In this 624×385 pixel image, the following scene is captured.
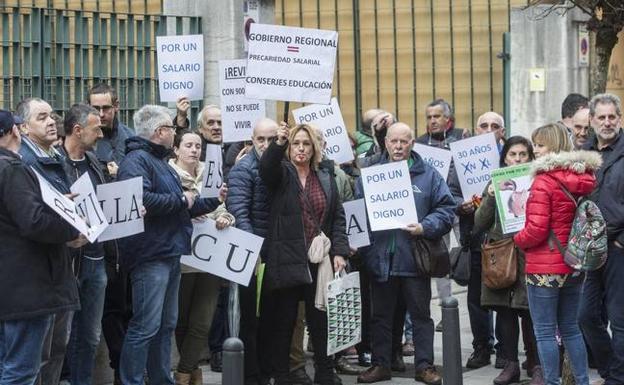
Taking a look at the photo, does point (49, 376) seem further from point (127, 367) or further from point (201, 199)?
point (201, 199)

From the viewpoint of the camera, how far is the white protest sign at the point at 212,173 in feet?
32.6

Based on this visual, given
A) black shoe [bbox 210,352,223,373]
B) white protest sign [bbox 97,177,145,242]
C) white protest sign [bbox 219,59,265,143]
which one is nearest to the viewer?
white protest sign [bbox 97,177,145,242]

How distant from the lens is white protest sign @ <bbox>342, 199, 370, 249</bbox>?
10.8 metres

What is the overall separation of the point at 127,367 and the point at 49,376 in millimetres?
825

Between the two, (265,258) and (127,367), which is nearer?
(127,367)

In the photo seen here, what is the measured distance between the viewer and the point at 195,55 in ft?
37.2

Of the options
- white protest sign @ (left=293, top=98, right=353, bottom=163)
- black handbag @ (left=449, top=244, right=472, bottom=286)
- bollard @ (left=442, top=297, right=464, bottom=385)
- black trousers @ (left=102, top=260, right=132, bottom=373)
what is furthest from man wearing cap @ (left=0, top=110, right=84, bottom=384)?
black handbag @ (left=449, top=244, right=472, bottom=286)

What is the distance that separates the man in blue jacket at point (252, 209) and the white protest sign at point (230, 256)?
13 cm

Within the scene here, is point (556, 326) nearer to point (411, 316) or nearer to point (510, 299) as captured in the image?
point (510, 299)

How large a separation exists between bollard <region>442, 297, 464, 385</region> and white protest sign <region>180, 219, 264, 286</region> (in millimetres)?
1713

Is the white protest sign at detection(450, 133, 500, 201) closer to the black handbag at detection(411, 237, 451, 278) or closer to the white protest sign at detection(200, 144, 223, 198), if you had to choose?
the black handbag at detection(411, 237, 451, 278)

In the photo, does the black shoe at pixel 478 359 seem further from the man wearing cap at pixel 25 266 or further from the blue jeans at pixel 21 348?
the blue jeans at pixel 21 348

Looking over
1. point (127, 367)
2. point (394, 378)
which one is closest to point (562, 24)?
point (394, 378)

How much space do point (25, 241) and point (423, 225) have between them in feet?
A: 11.9
